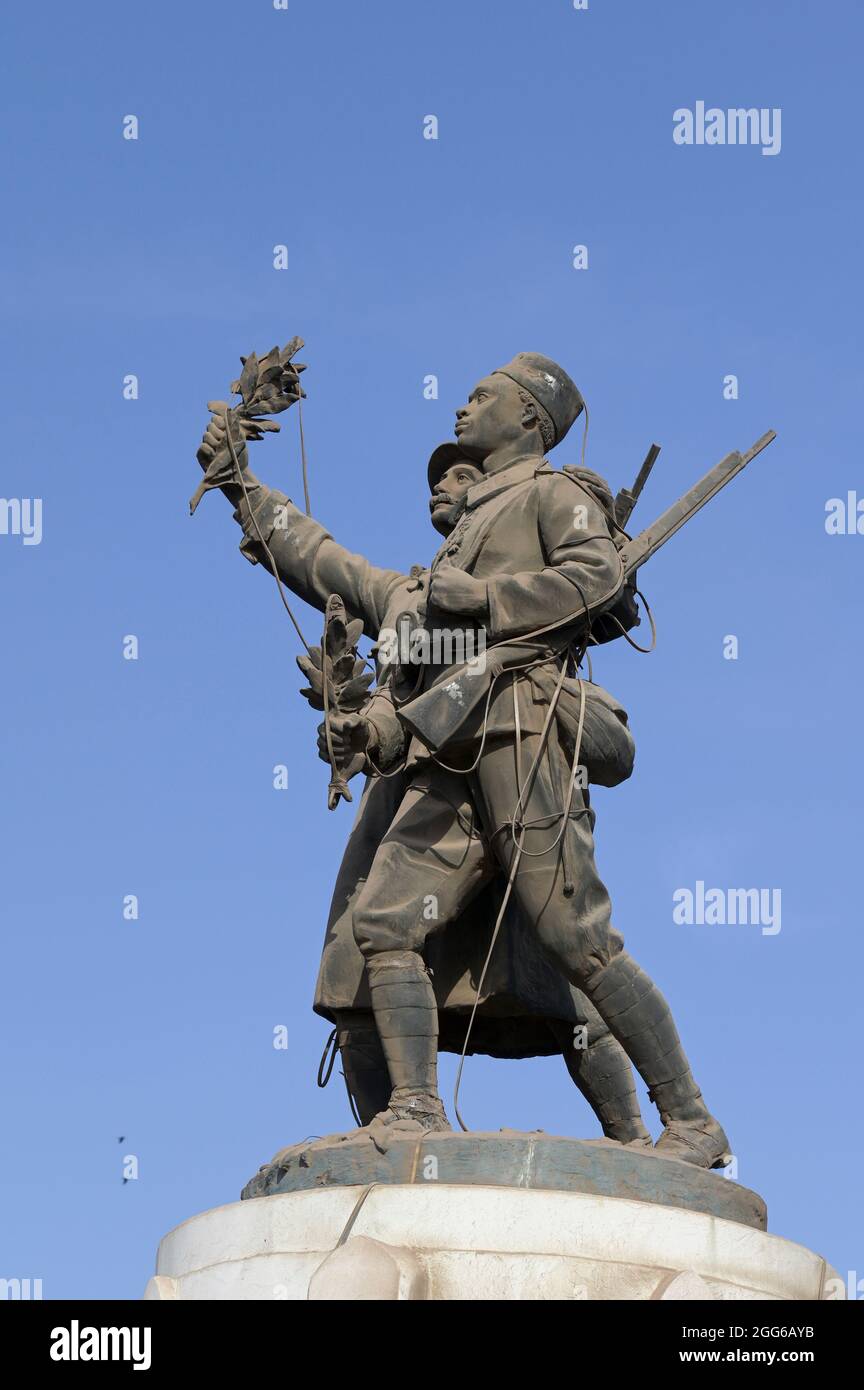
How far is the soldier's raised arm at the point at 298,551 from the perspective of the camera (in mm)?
13156

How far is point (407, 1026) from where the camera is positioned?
1143cm

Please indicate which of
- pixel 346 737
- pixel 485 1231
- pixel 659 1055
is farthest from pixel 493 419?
pixel 485 1231

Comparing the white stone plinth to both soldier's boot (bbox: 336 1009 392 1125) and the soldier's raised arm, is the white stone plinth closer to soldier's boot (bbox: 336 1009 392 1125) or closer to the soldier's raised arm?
soldier's boot (bbox: 336 1009 392 1125)

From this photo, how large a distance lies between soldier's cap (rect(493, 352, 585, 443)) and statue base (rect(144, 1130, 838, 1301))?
3.79 metres

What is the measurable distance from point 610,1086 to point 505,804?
4.87 ft

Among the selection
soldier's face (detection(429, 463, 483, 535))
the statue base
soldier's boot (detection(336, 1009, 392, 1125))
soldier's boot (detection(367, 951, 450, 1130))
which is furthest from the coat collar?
the statue base

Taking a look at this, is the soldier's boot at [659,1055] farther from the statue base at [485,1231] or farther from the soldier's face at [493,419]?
the soldier's face at [493,419]

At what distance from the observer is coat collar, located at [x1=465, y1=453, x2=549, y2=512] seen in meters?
12.5

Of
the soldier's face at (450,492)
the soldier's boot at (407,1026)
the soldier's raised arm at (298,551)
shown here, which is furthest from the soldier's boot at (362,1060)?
the soldier's face at (450,492)

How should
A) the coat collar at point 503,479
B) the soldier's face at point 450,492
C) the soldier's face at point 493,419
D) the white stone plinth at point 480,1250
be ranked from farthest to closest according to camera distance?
the soldier's face at point 450,492 < the soldier's face at point 493,419 < the coat collar at point 503,479 < the white stone plinth at point 480,1250

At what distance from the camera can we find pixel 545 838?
37.8 ft
